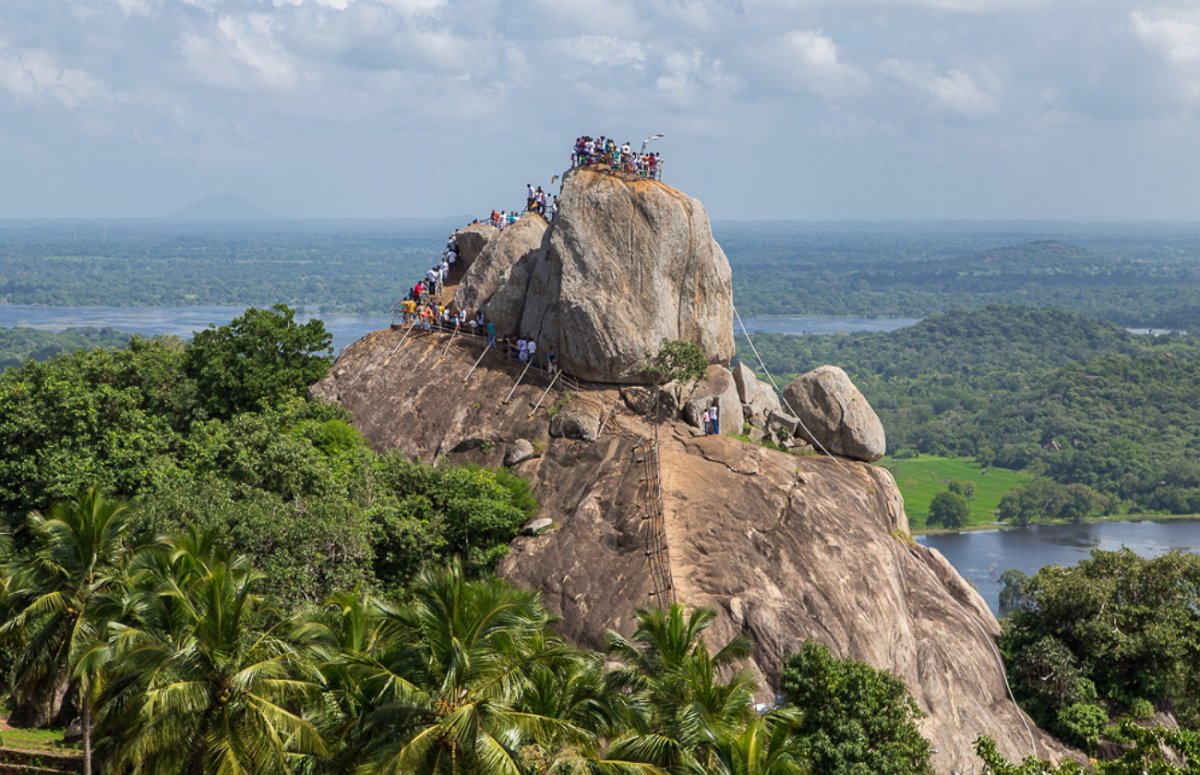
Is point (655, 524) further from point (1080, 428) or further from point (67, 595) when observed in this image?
point (1080, 428)

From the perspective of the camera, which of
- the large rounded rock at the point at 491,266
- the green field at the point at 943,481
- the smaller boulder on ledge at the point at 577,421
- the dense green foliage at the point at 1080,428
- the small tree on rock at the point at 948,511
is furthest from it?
the dense green foliage at the point at 1080,428

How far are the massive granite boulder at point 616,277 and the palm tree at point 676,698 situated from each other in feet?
57.0

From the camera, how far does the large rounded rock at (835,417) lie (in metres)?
38.3

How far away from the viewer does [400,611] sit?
17031mm

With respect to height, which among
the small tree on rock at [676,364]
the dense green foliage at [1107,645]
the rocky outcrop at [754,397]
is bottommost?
the dense green foliage at [1107,645]

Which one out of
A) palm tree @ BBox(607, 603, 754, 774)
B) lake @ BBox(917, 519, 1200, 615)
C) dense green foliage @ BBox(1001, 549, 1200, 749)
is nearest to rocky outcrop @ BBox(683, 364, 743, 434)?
dense green foliage @ BBox(1001, 549, 1200, 749)

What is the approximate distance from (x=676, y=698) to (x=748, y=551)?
1202cm

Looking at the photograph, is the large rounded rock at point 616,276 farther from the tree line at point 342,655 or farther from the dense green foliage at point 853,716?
the dense green foliage at point 853,716

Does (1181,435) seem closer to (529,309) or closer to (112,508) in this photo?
(529,309)

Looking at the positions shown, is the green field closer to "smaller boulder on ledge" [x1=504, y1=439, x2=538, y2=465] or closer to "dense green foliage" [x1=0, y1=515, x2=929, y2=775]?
"smaller boulder on ledge" [x1=504, y1=439, x2=538, y2=465]

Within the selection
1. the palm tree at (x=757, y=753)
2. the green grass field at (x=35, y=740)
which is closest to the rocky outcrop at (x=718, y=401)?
the palm tree at (x=757, y=753)

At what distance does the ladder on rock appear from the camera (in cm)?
2884

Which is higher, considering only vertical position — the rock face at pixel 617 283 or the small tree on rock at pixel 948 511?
the rock face at pixel 617 283

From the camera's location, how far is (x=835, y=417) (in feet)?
126
